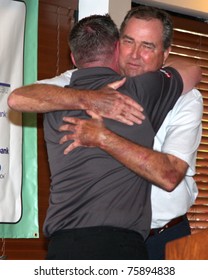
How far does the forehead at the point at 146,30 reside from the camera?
2328 millimetres

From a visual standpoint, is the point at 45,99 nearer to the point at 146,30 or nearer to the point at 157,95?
the point at 157,95

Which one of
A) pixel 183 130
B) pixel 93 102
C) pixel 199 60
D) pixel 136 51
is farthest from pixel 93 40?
pixel 199 60

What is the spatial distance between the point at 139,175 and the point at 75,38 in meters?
0.47

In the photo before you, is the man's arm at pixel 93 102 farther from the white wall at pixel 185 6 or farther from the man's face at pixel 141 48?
the white wall at pixel 185 6

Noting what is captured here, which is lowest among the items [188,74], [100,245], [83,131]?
[100,245]

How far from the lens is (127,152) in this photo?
193 cm

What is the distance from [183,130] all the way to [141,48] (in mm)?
360


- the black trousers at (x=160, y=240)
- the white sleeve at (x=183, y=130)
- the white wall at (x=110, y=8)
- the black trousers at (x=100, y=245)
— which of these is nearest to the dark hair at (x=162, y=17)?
the white sleeve at (x=183, y=130)

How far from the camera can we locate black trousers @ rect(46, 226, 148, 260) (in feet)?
6.07

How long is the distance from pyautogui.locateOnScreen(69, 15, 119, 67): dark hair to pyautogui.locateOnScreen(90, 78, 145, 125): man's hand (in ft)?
0.34

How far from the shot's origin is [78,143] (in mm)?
1976

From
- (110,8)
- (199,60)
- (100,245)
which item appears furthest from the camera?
(199,60)

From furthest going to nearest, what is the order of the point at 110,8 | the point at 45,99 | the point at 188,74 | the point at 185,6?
the point at 185,6, the point at 110,8, the point at 188,74, the point at 45,99
